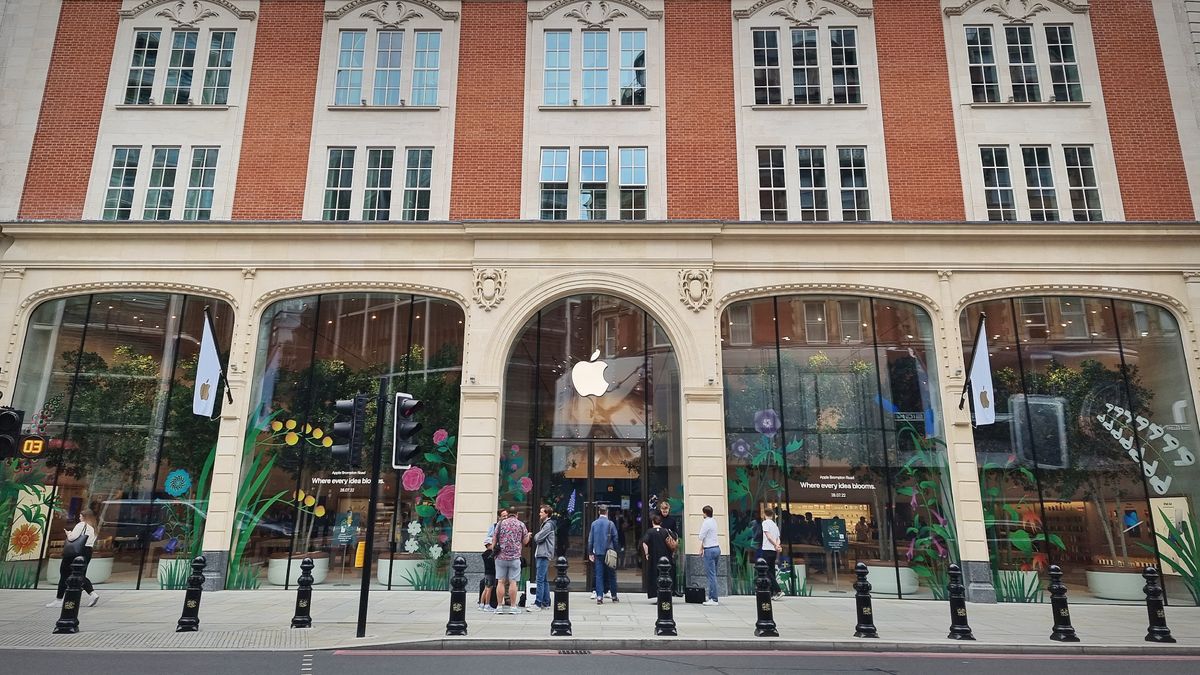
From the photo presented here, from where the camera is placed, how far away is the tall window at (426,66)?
1761 centimetres

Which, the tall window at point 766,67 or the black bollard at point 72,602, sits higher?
the tall window at point 766,67

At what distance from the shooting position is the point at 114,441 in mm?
15391

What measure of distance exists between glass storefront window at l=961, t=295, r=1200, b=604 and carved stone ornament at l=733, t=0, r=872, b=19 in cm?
824

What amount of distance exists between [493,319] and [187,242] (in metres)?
7.61

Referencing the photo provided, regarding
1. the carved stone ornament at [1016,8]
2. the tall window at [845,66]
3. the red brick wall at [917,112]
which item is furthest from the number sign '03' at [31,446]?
the carved stone ornament at [1016,8]

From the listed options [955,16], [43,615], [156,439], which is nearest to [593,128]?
[955,16]

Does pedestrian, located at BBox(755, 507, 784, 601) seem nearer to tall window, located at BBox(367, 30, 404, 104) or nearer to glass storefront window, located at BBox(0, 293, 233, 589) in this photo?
glass storefront window, located at BBox(0, 293, 233, 589)

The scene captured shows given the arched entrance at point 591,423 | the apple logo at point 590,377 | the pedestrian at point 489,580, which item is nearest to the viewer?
the pedestrian at point 489,580

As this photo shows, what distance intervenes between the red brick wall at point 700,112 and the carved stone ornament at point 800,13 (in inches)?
24.0

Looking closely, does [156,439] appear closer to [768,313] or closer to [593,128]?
[593,128]

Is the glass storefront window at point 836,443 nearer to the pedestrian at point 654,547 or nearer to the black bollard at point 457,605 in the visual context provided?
the pedestrian at point 654,547

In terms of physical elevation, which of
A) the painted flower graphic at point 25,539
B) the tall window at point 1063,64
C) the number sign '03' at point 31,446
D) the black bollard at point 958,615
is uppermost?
the tall window at point 1063,64

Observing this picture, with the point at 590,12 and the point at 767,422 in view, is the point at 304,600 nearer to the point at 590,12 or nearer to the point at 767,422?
the point at 767,422

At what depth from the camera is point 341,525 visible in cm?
1505
